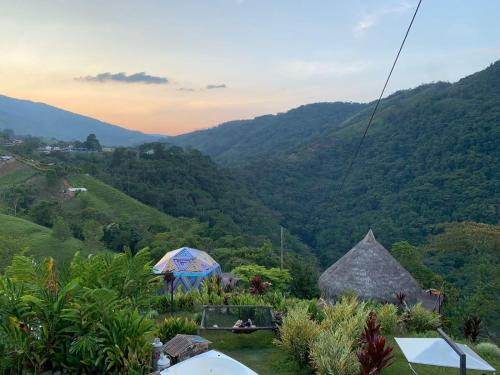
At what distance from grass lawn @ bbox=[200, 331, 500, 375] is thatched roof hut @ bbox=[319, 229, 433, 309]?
6.54m

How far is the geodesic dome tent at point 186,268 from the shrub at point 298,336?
9710 mm

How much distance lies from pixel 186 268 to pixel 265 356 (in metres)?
9.47

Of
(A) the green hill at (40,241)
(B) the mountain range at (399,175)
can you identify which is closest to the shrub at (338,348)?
(A) the green hill at (40,241)

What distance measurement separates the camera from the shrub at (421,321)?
476 inches

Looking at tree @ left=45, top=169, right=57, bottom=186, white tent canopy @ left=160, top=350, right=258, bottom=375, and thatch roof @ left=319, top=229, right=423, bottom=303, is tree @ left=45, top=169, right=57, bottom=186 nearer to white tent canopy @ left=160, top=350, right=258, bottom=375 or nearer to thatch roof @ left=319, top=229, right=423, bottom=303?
thatch roof @ left=319, top=229, right=423, bottom=303

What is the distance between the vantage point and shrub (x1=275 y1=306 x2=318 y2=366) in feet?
29.2

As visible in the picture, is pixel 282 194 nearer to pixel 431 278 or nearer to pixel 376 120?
pixel 376 120

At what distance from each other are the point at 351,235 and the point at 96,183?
33.5 m

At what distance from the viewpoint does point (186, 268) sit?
61.7 feet

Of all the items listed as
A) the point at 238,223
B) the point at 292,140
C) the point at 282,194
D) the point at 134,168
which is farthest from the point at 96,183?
the point at 292,140

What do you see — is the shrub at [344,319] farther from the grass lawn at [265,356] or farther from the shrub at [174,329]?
the shrub at [174,329]

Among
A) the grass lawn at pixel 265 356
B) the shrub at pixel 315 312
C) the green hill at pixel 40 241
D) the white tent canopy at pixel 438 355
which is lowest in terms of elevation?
the green hill at pixel 40 241

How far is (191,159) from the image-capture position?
75.8 m

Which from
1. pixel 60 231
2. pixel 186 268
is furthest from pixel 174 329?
pixel 60 231
